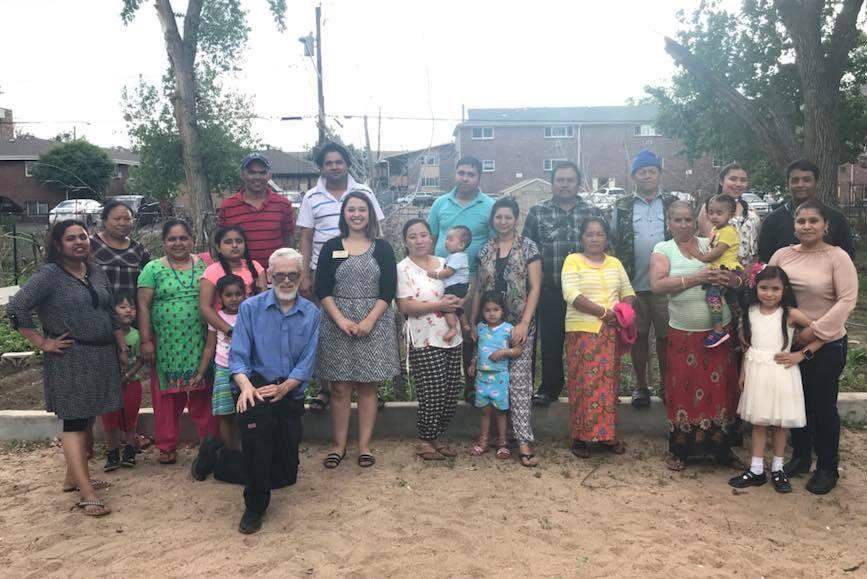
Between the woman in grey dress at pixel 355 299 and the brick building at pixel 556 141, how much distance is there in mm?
35489

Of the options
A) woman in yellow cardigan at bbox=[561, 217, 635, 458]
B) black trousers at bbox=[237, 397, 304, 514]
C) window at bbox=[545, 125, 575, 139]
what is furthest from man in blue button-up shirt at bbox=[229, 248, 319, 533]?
window at bbox=[545, 125, 575, 139]

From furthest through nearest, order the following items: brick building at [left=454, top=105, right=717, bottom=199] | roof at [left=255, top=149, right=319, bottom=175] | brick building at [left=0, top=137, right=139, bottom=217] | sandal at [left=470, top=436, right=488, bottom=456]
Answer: roof at [left=255, top=149, right=319, bottom=175] → brick building at [left=454, top=105, right=717, bottom=199] → brick building at [left=0, top=137, right=139, bottom=217] → sandal at [left=470, top=436, right=488, bottom=456]

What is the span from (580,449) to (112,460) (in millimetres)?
3175

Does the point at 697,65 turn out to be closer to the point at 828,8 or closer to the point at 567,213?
the point at 567,213

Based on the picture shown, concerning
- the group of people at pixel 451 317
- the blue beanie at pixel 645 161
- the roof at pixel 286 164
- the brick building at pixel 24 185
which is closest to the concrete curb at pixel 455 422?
the group of people at pixel 451 317

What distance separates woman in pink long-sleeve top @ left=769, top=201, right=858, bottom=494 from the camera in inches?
147

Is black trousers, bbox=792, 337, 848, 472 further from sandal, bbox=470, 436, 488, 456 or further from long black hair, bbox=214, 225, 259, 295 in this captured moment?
long black hair, bbox=214, 225, 259, 295

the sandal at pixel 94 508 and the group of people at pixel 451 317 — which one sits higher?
the group of people at pixel 451 317

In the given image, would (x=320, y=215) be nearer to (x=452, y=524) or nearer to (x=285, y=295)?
(x=285, y=295)

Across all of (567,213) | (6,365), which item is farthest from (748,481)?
(6,365)

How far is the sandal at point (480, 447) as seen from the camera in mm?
4551

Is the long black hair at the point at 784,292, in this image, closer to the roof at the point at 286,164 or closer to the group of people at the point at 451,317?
the group of people at the point at 451,317

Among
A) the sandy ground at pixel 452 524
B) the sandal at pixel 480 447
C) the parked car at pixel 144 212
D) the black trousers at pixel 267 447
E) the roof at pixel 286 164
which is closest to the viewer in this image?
the sandy ground at pixel 452 524

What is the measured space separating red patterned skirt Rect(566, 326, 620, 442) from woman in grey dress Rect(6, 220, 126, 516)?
2.93 m
